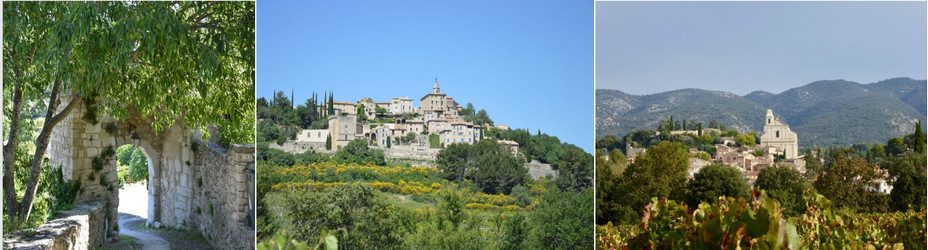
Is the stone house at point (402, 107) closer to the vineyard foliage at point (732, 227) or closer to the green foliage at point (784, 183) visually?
the vineyard foliage at point (732, 227)

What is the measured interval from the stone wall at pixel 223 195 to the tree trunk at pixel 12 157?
75.6 inches

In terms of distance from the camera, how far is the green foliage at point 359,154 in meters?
4.45

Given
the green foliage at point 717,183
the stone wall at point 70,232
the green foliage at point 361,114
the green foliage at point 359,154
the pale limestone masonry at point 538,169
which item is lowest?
the stone wall at point 70,232

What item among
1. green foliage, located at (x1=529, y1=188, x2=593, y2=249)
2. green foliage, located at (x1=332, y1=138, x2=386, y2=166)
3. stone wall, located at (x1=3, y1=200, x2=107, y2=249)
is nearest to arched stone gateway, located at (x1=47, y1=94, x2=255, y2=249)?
stone wall, located at (x1=3, y1=200, x2=107, y2=249)

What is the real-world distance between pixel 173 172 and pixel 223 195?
2.59 meters

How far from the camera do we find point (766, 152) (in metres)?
6.70

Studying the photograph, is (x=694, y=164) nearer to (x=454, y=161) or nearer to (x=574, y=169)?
(x=574, y=169)

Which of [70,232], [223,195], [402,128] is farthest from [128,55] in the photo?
[223,195]

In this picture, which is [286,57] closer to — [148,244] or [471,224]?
[471,224]

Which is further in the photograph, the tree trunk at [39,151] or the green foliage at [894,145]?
the green foliage at [894,145]

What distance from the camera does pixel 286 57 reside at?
172 inches

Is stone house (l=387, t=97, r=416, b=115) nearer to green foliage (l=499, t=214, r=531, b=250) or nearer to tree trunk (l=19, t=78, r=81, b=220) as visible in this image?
green foliage (l=499, t=214, r=531, b=250)

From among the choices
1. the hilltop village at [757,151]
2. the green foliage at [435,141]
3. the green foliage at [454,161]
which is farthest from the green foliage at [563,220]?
the hilltop village at [757,151]

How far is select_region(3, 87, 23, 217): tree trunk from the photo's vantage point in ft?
18.3
